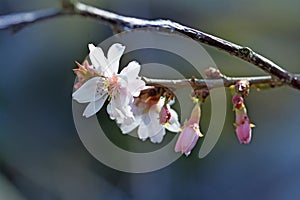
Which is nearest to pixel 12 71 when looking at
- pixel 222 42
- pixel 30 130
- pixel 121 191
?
pixel 30 130

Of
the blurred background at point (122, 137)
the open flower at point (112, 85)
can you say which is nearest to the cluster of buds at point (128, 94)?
the open flower at point (112, 85)

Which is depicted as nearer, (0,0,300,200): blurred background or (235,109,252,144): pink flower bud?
(235,109,252,144): pink flower bud

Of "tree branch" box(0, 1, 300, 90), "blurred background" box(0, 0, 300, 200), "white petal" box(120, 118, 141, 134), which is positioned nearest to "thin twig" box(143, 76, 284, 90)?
"tree branch" box(0, 1, 300, 90)

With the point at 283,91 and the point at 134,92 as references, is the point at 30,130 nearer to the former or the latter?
the point at 283,91

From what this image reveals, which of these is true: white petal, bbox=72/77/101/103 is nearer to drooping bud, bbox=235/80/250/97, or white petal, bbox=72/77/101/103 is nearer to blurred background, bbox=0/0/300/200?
drooping bud, bbox=235/80/250/97

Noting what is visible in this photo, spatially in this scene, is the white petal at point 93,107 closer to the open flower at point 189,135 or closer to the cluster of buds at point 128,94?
the cluster of buds at point 128,94
